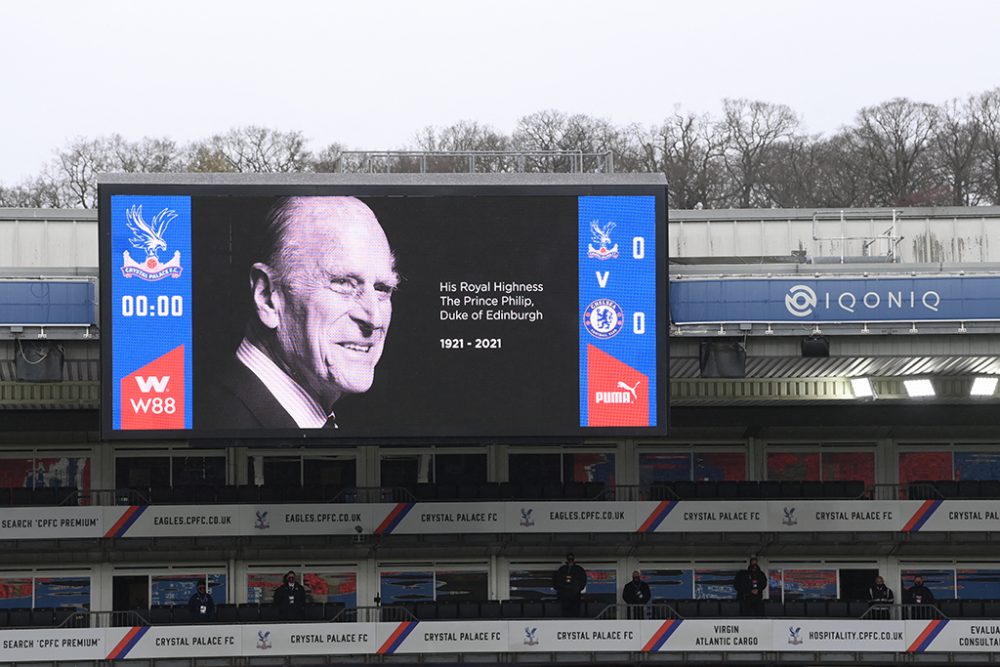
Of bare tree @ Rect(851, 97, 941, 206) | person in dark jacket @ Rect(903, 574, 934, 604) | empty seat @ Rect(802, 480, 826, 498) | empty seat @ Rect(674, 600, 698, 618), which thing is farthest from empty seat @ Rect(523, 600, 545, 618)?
bare tree @ Rect(851, 97, 941, 206)

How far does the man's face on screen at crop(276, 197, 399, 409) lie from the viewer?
99.7ft

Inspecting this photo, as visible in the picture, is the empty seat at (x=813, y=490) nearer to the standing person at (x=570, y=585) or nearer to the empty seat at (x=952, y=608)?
the empty seat at (x=952, y=608)

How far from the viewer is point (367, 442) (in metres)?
30.5

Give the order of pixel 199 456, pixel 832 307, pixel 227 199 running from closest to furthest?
pixel 227 199, pixel 832 307, pixel 199 456

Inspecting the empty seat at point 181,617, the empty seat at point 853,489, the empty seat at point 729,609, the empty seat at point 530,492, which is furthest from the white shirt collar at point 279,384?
the empty seat at point 853,489

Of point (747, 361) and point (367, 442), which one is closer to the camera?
point (367, 442)

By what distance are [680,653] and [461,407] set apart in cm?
727

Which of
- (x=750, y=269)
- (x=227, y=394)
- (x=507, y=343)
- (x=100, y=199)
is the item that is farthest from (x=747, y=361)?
(x=100, y=199)

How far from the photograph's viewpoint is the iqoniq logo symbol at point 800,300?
1299 inches

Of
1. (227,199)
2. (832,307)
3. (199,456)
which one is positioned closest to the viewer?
(227,199)

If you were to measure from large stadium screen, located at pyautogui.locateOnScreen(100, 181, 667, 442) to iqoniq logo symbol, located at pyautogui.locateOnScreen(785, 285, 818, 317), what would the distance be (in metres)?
3.50

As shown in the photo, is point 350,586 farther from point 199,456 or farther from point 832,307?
point 832,307

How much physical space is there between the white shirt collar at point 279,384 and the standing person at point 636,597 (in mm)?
7901

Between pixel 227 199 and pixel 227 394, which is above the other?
pixel 227 199
